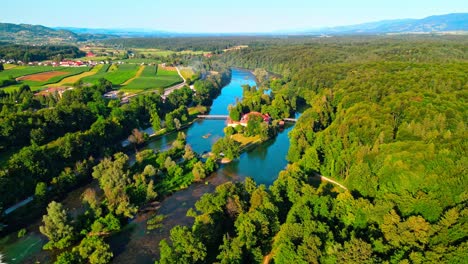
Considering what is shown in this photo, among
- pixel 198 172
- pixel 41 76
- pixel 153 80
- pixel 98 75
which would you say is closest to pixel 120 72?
pixel 98 75

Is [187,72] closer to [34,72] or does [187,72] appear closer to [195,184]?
[34,72]

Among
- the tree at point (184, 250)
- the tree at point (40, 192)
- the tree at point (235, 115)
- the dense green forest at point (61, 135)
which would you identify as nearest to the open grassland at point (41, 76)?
the dense green forest at point (61, 135)

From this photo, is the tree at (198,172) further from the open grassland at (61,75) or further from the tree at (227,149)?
the open grassland at (61,75)

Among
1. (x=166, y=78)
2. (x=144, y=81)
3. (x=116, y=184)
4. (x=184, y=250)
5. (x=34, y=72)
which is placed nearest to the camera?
(x=184, y=250)

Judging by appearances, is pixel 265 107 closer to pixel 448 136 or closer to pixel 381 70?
pixel 381 70

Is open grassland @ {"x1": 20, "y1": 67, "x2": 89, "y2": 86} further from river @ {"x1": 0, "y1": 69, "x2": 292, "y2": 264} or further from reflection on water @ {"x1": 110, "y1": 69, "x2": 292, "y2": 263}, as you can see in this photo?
river @ {"x1": 0, "y1": 69, "x2": 292, "y2": 264}
